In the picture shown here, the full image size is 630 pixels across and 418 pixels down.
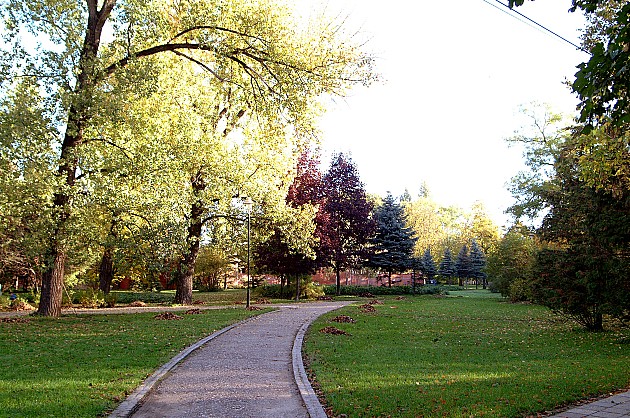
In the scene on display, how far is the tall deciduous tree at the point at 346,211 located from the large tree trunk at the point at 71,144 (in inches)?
835

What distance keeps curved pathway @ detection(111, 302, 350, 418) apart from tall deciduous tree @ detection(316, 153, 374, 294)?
996 inches

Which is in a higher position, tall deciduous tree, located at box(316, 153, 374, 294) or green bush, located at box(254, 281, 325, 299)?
tall deciduous tree, located at box(316, 153, 374, 294)

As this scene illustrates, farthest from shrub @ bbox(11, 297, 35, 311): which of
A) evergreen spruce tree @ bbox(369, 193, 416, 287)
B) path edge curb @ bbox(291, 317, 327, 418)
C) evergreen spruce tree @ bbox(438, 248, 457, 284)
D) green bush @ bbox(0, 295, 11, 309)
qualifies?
evergreen spruce tree @ bbox(438, 248, 457, 284)

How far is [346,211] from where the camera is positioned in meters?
38.5

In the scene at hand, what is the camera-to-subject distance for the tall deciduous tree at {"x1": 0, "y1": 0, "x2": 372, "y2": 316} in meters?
14.3

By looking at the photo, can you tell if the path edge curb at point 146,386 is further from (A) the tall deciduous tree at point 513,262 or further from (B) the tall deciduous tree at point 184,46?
(A) the tall deciduous tree at point 513,262

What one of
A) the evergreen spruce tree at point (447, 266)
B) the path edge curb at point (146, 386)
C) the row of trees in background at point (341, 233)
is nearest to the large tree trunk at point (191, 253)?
the row of trees in background at point (341, 233)

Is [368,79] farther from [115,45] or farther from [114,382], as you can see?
[114,382]

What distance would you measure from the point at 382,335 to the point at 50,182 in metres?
10.2

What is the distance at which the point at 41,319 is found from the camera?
646 inches

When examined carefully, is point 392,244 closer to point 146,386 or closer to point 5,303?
point 5,303

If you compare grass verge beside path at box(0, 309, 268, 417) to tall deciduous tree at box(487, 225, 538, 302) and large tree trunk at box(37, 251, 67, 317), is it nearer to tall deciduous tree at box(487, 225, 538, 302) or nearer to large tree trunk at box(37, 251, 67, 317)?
large tree trunk at box(37, 251, 67, 317)

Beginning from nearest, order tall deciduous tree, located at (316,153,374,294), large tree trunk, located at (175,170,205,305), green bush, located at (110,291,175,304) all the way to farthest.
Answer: large tree trunk, located at (175,170,205,305)
green bush, located at (110,291,175,304)
tall deciduous tree, located at (316,153,374,294)

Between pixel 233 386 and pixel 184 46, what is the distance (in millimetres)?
11390
